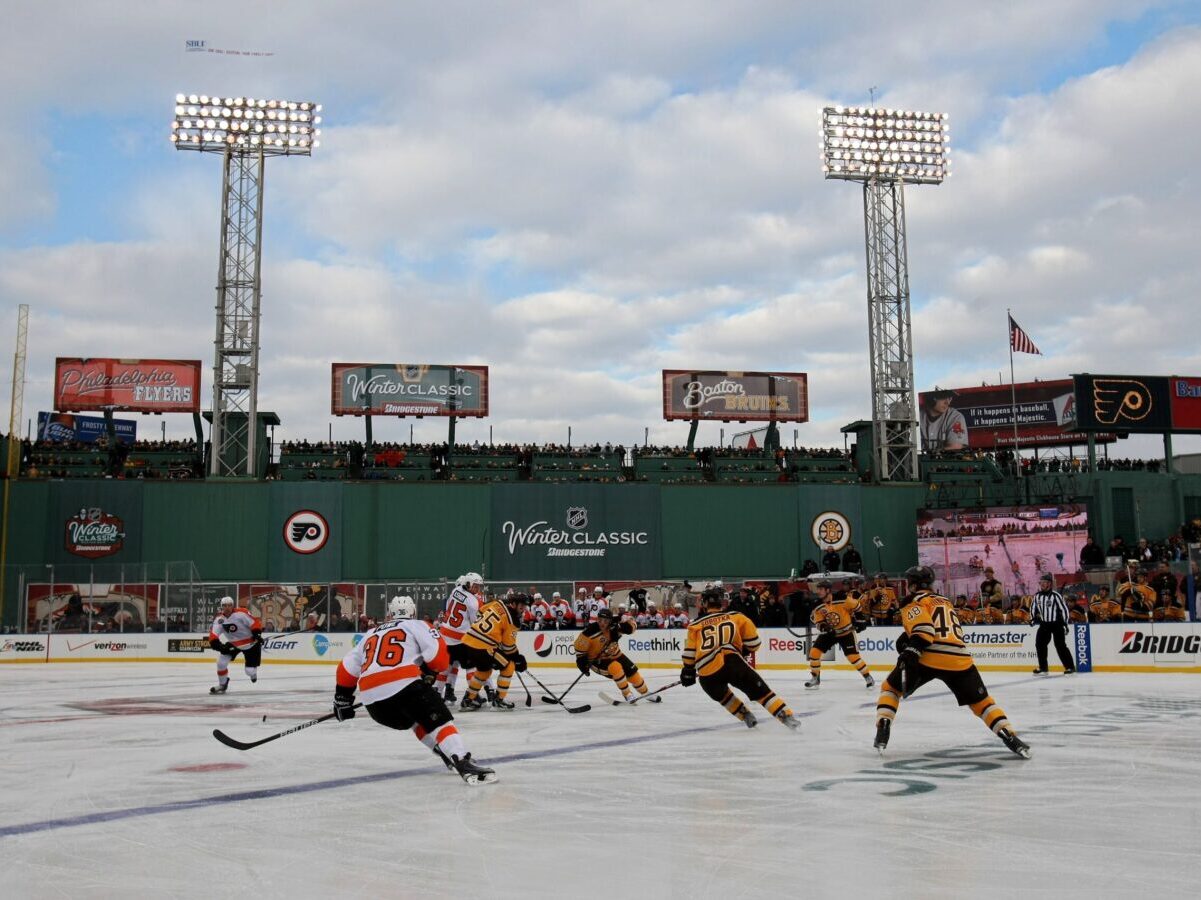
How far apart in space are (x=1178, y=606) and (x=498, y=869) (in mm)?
21108

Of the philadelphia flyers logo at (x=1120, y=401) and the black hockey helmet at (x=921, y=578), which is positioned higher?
the philadelphia flyers logo at (x=1120, y=401)

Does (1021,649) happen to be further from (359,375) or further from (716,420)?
(359,375)

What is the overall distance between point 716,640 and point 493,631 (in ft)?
13.8

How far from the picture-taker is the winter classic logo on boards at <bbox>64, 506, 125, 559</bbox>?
40062 millimetres

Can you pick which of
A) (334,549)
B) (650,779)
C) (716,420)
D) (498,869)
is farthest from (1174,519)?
(498,869)

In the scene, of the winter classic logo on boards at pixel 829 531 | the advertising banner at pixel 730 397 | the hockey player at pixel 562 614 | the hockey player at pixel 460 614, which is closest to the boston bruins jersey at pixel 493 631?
the hockey player at pixel 460 614

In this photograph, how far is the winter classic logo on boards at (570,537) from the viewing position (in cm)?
4209

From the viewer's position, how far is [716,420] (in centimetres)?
5022

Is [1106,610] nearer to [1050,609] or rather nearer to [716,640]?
[1050,609]

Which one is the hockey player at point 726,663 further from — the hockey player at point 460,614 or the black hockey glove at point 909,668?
the hockey player at point 460,614

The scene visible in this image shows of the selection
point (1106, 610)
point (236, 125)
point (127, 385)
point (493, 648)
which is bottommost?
point (493, 648)

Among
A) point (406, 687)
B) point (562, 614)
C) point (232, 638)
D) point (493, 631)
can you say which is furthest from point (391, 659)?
point (562, 614)

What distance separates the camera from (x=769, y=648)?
87.4 feet

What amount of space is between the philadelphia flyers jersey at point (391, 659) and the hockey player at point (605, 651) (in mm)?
6980
